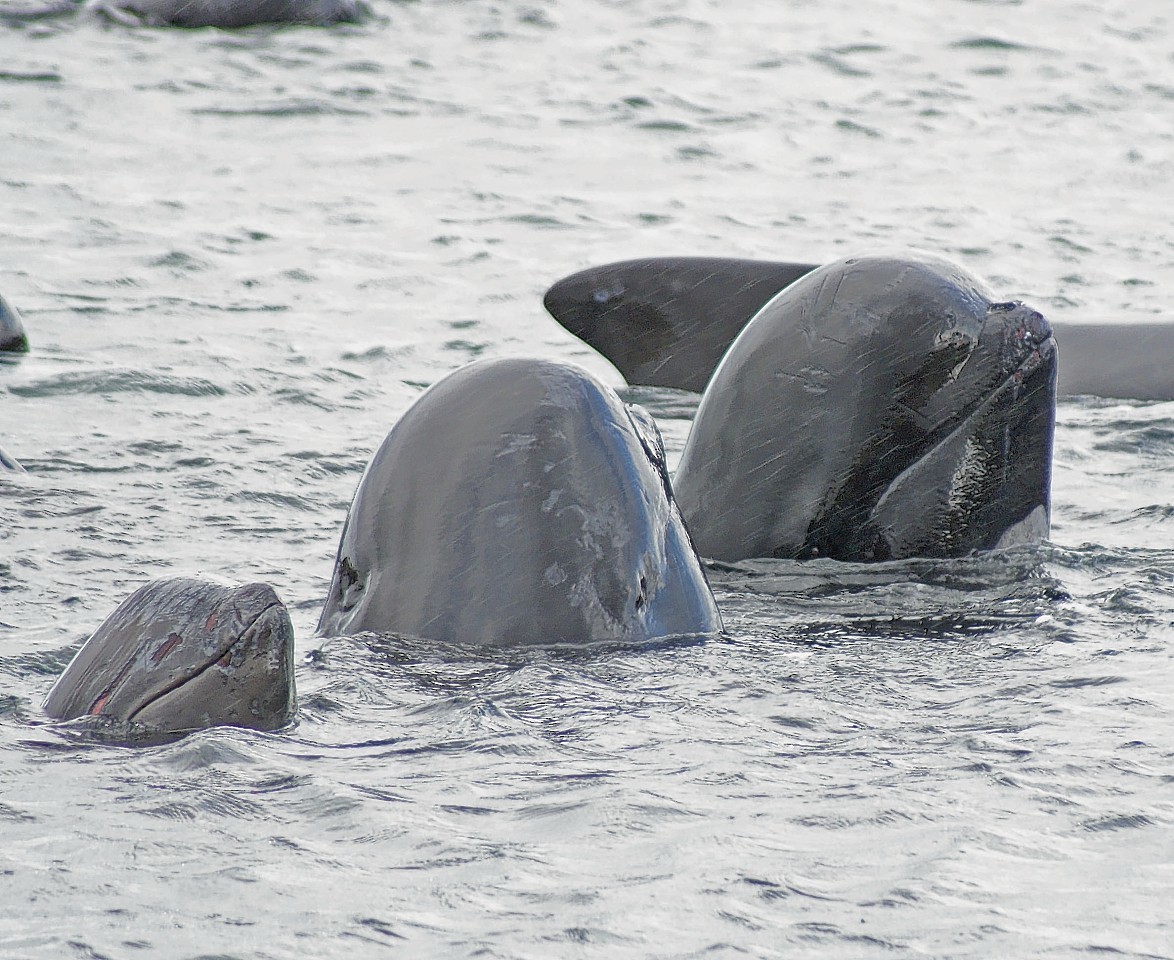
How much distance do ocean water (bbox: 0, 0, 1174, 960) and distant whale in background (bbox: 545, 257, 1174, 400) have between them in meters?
0.18

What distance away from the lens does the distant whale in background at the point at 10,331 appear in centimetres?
848

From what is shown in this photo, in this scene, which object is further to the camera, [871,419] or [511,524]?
[871,419]

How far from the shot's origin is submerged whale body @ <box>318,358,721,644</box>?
4.62 meters

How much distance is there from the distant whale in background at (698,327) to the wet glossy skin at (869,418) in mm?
2177

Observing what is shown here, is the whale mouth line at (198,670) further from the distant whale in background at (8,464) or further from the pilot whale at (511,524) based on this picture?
the distant whale in background at (8,464)

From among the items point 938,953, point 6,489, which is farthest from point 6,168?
point 938,953

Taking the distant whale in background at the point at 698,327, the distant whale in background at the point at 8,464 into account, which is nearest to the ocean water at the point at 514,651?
the distant whale in background at the point at 8,464

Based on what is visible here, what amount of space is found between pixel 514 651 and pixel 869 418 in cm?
138

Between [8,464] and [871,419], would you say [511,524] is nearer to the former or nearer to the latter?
[871,419]

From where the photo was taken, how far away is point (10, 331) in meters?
8.50

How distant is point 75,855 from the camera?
3.56 meters

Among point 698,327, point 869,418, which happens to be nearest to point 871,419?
point 869,418

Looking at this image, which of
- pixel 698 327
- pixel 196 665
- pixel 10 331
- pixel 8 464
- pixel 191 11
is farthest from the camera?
pixel 191 11

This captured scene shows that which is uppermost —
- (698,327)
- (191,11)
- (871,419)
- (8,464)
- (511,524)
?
(191,11)
